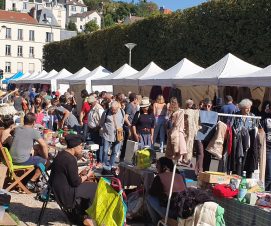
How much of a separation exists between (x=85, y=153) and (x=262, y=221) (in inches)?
235

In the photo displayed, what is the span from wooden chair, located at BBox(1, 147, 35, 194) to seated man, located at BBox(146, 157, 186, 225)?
9.10ft

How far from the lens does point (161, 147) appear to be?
14.7 metres

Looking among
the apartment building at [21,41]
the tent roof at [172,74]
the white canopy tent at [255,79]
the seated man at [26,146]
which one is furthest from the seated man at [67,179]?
the apartment building at [21,41]

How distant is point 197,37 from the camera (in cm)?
2519

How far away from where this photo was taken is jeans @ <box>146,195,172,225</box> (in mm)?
6730

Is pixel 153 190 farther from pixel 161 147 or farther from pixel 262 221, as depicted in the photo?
pixel 161 147

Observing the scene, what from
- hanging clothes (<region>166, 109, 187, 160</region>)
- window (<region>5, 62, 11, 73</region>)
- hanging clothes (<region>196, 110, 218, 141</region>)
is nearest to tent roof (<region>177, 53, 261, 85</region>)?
hanging clothes (<region>196, 110, 218, 141</region>)

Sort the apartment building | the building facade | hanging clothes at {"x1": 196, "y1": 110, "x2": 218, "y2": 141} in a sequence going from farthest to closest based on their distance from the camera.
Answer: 1. the building facade
2. the apartment building
3. hanging clothes at {"x1": 196, "y1": 110, "x2": 218, "y2": 141}

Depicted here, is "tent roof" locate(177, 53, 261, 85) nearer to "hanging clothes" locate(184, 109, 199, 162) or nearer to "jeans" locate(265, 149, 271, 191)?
"jeans" locate(265, 149, 271, 191)

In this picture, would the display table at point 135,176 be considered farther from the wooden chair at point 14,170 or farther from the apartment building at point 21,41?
the apartment building at point 21,41

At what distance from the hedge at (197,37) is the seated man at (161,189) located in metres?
14.8

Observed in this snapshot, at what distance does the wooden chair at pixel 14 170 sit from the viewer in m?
8.66

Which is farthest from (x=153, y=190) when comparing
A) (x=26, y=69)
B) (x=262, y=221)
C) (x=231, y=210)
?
(x=26, y=69)

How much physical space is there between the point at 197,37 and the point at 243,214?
19674 millimetres
